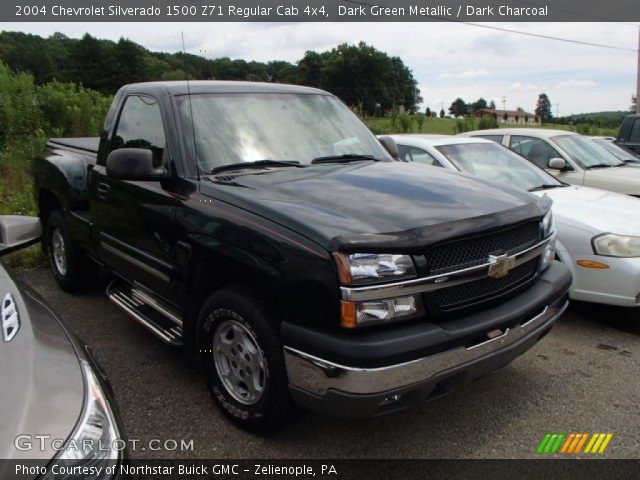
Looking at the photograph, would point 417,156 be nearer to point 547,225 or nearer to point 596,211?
point 596,211

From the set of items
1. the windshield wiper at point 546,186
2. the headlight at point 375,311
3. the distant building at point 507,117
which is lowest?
the headlight at point 375,311

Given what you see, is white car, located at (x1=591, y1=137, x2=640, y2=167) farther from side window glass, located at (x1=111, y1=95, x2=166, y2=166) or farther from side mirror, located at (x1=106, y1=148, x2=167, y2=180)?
side mirror, located at (x1=106, y1=148, x2=167, y2=180)

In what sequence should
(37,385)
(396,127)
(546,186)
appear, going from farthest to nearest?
(396,127) → (546,186) → (37,385)

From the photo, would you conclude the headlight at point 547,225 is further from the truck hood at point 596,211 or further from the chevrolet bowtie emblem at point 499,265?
the truck hood at point 596,211

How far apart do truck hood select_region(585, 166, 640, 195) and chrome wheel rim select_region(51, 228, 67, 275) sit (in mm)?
6378

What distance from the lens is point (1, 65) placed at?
14.1 metres

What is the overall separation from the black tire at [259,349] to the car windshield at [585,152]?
20.1 feet

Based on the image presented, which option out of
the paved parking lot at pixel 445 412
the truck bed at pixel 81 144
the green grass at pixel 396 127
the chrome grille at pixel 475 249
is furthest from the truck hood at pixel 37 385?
the green grass at pixel 396 127

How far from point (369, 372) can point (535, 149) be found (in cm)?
635

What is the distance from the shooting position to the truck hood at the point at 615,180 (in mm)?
6797

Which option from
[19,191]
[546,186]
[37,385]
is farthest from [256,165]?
[19,191]

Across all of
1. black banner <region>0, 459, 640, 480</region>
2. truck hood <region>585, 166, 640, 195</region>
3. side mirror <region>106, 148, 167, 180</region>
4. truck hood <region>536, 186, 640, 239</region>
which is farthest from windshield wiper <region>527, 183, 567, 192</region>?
side mirror <region>106, 148, 167, 180</region>

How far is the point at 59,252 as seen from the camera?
17.5 ft

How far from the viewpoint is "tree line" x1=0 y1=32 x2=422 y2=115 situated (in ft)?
15.6
